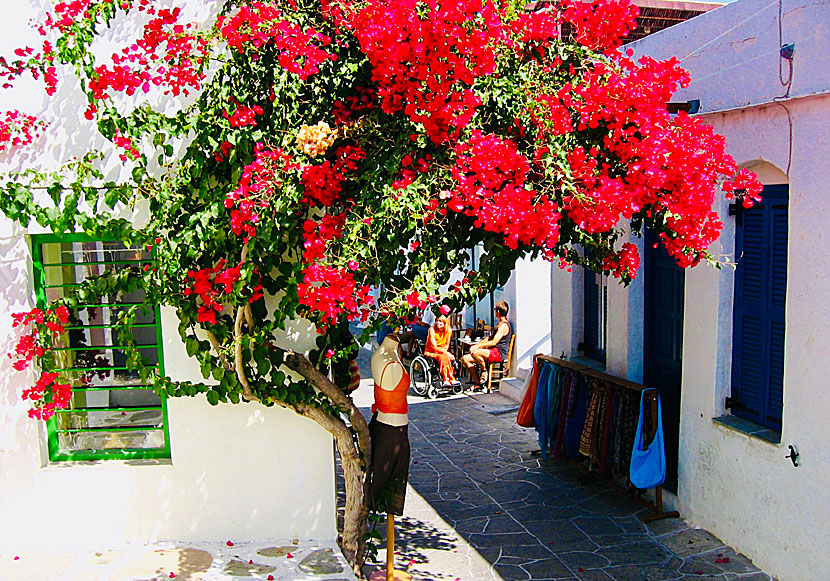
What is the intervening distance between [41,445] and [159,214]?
222 centimetres

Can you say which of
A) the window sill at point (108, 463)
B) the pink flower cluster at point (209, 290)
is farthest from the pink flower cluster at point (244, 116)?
the window sill at point (108, 463)

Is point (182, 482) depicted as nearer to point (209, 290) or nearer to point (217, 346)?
point (217, 346)

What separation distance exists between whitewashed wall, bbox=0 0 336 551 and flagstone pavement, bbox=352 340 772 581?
926 millimetres

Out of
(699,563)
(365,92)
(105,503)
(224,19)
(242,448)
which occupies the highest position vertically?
(224,19)

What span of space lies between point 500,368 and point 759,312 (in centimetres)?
665

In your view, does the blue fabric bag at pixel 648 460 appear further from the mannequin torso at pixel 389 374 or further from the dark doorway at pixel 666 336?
the mannequin torso at pixel 389 374

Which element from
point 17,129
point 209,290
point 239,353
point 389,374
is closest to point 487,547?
point 389,374

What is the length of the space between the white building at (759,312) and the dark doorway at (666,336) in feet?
0.06

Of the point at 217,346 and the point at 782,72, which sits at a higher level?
the point at 782,72

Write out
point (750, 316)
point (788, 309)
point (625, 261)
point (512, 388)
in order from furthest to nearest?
point (512, 388)
point (750, 316)
point (788, 309)
point (625, 261)

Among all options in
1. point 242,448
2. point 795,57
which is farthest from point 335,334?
point 795,57

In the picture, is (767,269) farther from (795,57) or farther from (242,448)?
(242,448)

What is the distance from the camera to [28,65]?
212 inches

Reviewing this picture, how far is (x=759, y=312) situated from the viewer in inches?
247
